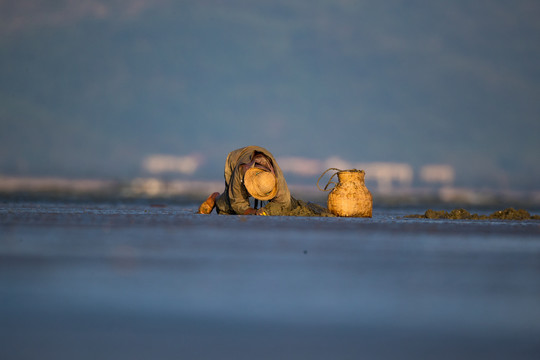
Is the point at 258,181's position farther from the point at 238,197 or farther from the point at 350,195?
the point at 350,195

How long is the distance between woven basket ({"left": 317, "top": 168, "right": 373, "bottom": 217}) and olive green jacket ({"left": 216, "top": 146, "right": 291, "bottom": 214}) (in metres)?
0.62

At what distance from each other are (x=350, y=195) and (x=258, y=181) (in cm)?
131

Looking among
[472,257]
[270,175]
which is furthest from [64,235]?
[270,175]

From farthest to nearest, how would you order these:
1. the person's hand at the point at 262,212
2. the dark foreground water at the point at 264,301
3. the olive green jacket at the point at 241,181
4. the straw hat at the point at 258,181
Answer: the person's hand at the point at 262,212
the olive green jacket at the point at 241,181
the straw hat at the point at 258,181
the dark foreground water at the point at 264,301

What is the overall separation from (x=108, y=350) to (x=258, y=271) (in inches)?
59.1

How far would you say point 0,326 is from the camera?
1812mm

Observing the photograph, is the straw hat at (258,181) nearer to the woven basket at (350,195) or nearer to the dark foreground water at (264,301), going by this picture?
the woven basket at (350,195)

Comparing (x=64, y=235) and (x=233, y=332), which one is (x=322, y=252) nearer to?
(x=64, y=235)

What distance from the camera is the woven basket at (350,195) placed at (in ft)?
30.7

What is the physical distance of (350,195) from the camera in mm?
9352

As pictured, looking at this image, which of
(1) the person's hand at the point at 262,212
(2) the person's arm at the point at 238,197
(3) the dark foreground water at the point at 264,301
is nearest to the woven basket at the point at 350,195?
(1) the person's hand at the point at 262,212

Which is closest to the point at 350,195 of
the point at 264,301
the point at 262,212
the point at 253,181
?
the point at 262,212

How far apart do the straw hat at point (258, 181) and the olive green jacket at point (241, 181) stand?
Answer: 0.56 feet

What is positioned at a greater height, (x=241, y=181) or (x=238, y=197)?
(x=241, y=181)
